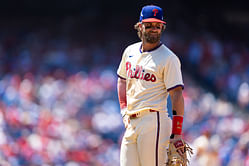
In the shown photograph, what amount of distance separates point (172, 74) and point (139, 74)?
10.0 inches

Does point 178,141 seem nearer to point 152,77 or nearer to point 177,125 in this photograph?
point 177,125

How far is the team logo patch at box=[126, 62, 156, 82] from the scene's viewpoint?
3.41 m

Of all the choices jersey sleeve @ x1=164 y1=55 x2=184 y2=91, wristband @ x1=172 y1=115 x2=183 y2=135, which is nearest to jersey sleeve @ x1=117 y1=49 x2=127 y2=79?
jersey sleeve @ x1=164 y1=55 x2=184 y2=91

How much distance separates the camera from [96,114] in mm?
7219

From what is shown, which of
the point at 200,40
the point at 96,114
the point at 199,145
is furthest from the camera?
the point at 96,114

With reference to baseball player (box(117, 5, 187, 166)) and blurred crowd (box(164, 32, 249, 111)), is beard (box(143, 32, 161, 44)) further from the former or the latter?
blurred crowd (box(164, 32, 249, 111))

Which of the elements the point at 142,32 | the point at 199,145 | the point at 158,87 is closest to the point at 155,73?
the point at 158,87

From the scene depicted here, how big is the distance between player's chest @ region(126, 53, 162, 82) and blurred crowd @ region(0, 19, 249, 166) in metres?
2.90

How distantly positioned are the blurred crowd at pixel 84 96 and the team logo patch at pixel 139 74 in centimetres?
288

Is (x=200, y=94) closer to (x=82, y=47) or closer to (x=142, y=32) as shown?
(x=82, y=47)

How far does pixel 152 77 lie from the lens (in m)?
3.41

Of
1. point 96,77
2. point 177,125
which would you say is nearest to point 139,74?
point 177,125

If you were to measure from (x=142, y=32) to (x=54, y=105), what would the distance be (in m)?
4.18

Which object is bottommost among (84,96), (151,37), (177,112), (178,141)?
(84,96)
